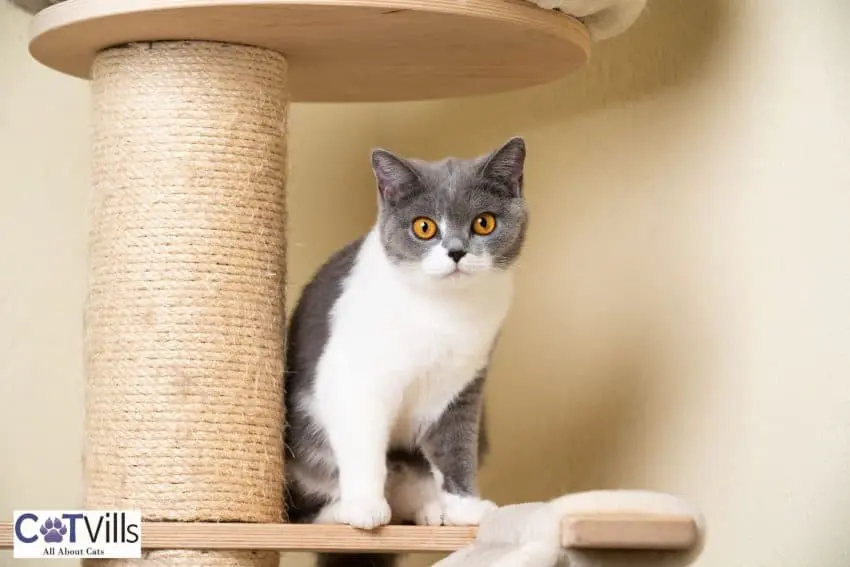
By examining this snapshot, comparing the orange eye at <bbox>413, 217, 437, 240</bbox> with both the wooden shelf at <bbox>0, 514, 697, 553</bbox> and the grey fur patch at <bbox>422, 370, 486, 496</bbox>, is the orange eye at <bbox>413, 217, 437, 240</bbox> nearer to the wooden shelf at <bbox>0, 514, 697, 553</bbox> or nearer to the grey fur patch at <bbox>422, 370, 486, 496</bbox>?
the grey fur patch at <bbox>422, 370, 486, 496</bbox>

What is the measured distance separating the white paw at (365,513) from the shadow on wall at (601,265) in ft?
1.87

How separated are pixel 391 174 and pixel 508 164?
16 cm

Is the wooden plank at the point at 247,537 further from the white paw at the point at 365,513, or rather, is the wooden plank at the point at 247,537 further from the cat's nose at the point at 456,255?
the cat's nose at the point at 456,255

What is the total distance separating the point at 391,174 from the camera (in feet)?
5.25

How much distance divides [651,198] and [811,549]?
24.6 inches

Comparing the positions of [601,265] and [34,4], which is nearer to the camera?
[34,4]

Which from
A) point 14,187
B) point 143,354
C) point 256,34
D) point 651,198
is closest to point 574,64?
point 651,198

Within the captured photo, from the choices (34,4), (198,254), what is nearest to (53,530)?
(198,254)

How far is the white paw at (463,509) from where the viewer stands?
1.59 metres

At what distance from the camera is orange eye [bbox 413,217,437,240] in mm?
1550

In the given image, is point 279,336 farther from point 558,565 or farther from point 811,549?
point 811,549

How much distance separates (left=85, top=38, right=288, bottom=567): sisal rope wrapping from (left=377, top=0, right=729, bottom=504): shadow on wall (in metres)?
0.65

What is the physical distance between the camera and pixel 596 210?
2027 mm

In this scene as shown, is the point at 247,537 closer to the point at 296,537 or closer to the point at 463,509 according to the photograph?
the point at 296,537
